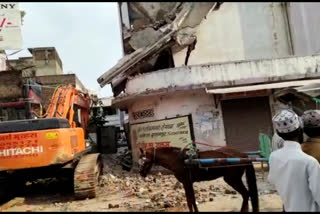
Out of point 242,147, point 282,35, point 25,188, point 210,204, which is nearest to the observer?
point 210,204

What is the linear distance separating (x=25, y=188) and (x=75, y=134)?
11.2 feet

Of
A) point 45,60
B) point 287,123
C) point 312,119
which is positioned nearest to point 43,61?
point 45,60

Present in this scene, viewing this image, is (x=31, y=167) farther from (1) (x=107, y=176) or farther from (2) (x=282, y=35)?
(2) (x=282, y=35)

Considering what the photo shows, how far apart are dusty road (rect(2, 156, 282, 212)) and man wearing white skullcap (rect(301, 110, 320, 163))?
359 cm

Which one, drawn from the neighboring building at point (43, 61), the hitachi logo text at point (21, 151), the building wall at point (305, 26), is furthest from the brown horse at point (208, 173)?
the neighboring building at point (43, 61)

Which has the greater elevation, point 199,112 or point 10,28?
point 10,28

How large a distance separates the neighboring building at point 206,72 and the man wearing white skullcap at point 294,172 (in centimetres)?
923

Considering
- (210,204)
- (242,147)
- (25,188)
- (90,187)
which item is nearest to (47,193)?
(25,188)

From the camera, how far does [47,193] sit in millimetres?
12852

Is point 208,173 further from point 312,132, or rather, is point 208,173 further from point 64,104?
point 64,104

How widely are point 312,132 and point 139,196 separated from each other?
7.00m

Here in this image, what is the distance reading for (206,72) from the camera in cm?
1555

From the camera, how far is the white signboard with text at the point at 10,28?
12500 millimetres

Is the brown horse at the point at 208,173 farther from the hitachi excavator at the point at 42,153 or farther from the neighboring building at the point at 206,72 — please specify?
the neighboring building at the point at 206,72
